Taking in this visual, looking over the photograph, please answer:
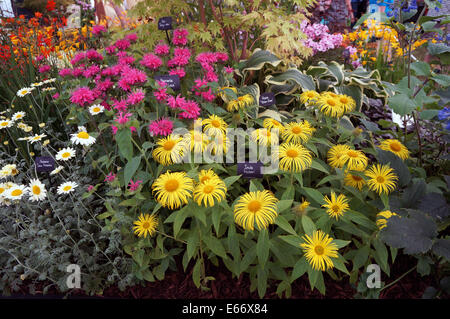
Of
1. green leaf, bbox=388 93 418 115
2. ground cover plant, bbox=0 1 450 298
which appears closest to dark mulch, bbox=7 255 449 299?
ground cover plant, bbox=0 1 450 298

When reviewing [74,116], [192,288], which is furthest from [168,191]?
[74,116]

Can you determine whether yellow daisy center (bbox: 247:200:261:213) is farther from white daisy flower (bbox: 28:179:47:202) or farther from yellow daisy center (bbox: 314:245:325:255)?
white daisy flower (bbox: 28:179:47:202)

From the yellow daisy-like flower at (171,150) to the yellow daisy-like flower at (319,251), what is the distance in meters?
0.48

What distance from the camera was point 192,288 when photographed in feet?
3.85

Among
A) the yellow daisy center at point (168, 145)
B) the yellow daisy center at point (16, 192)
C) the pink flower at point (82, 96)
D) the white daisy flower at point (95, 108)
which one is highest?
the pink flower at point (82, 96)

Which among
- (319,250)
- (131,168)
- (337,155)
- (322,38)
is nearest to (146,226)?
(131,168)

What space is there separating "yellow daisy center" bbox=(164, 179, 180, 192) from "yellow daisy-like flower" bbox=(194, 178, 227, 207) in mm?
59

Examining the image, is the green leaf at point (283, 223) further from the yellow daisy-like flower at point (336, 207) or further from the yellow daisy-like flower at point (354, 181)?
the yellow daisy-like flower at point (354, 181)

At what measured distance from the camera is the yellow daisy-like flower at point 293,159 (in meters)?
1.01

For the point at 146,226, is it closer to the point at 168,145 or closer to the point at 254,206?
the point at 168,145

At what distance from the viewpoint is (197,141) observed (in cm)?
106

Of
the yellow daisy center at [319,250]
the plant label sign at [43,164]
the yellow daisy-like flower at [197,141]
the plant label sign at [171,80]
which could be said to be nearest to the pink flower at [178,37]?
the plant label sign at [171,80]

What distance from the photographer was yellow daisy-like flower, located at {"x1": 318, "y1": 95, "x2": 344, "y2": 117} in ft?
3.95

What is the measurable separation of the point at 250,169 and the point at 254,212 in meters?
0.15
